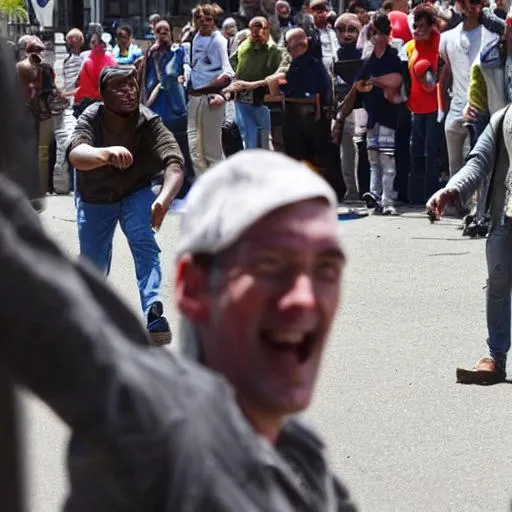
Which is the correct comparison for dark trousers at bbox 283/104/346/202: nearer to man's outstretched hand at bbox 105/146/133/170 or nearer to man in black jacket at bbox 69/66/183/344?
man in black jacket at bbox 69/66/183/344

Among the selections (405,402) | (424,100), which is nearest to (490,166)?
(405,402)

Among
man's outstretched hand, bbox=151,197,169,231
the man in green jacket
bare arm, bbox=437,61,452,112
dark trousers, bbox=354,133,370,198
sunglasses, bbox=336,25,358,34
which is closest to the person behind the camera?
man's outstretched hand, bbox=151,197,169,231

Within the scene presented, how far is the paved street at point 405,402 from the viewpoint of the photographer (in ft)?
19.9

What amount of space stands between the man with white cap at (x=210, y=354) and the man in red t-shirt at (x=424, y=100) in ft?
40.9

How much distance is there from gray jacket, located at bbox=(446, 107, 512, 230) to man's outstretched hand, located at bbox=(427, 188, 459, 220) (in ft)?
0.31

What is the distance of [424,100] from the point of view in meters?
14.5

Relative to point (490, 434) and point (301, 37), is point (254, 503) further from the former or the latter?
point (301, 37)

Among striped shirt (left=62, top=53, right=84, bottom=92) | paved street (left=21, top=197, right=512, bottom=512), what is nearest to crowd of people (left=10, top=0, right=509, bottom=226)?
striped shirt (left=62, top=53, right=84, bottom=92)

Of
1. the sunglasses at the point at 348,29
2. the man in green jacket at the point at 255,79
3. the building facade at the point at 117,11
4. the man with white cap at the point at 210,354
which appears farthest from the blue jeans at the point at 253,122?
the building facade at the point at 117,11

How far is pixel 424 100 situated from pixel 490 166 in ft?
22.6

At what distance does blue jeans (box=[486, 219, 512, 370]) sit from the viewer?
7902 millimetres

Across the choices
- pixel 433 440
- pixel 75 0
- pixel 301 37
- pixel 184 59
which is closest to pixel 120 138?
pixel 433 440

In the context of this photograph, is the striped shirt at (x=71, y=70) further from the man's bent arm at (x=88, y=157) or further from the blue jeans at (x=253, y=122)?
the man's bent arm at (x=88, y=157)

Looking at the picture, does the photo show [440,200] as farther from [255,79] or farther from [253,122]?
[253,122]
